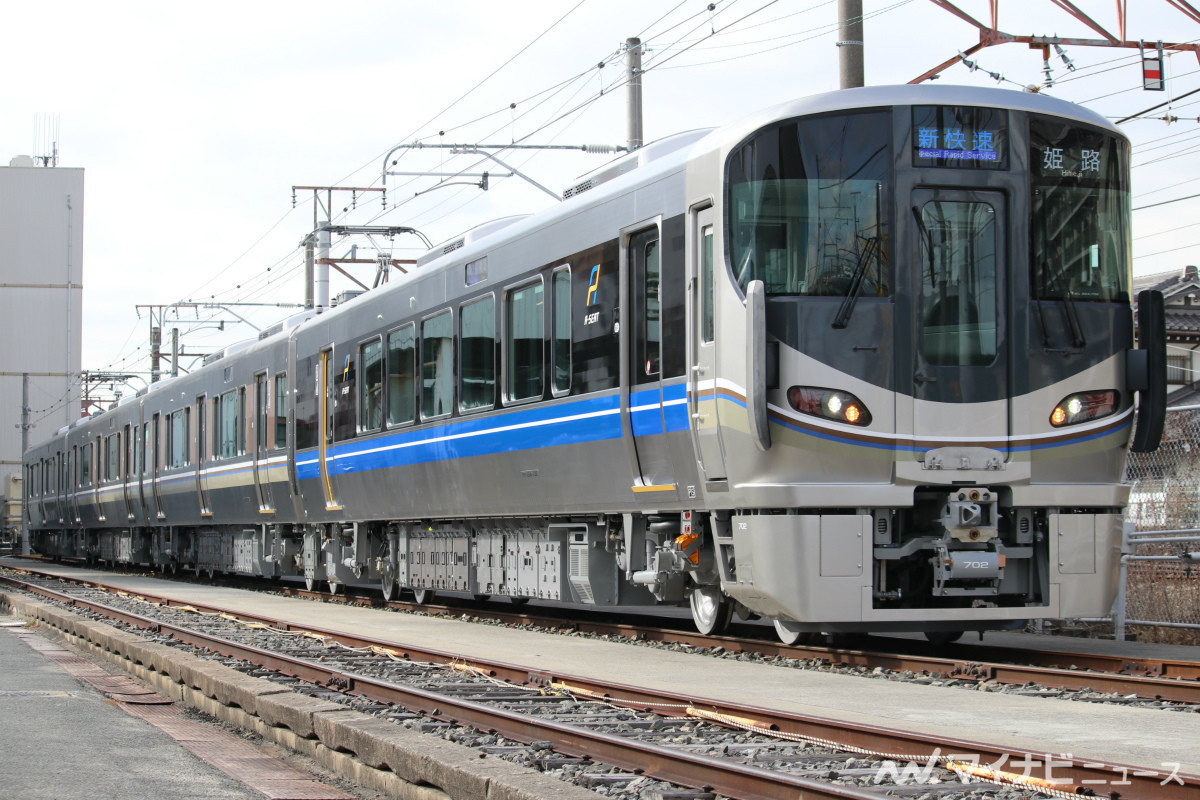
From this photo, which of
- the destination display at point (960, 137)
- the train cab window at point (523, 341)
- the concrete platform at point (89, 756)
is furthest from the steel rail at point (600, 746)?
the destination display at point (960, 137)

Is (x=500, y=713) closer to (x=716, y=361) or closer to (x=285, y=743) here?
(x=285, y=743)

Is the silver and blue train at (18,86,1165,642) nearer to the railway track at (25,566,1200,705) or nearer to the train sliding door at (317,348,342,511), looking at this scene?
the railway track at (25,566,1200,705)

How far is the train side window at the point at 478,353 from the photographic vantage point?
43.1ft

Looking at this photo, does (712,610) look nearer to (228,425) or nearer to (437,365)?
(437,365)

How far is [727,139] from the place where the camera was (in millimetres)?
9469

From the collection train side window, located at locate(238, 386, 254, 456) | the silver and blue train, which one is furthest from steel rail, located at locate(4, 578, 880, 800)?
train side window, located at locate(238, 386, 254, 456)

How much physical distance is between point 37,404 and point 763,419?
239 ft

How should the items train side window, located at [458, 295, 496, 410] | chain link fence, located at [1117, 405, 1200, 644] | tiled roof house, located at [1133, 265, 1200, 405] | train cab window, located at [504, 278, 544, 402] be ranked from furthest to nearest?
tiled roof house, located at [1133, 265, 1200, 405], train side window, located at [458, 295, 496, 410], train cab window, located at [504, 278, 544, 402], chain link fence, located at [1117, 405, 1200, 644]

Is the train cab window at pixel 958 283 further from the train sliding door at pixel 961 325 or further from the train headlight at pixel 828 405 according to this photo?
the train headlight at pixel 828 405

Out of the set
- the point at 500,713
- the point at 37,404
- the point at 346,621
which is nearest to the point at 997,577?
the point at 500,713

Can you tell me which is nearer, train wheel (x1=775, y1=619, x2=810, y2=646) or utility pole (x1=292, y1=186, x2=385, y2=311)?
train wheel (x1=775, y1=619, x2=810, y2=646)

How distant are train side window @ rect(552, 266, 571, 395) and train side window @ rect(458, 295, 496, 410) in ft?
4.18

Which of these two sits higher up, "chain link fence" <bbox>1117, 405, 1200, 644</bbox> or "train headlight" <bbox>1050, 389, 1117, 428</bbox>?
"train headlight" <bbox>1050, 389, 1117, 428</bbox>

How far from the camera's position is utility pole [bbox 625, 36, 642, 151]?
19156mm
